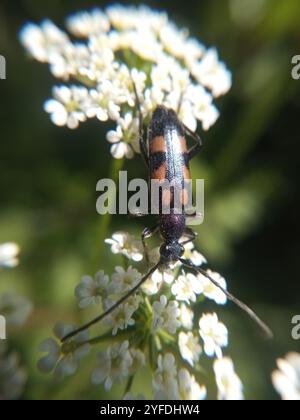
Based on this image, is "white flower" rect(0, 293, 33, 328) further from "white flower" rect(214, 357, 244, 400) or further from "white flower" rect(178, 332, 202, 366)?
"white flower" rect(214, 357, 244, 400)

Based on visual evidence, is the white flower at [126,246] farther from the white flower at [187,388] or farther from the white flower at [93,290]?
the white flower at [187,388]

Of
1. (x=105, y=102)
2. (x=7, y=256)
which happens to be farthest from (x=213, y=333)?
(x=105, y=102)

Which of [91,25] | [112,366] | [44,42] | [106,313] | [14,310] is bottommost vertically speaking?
[112,366]

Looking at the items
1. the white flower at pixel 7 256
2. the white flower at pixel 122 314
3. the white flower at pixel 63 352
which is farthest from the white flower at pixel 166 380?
the white flower at pixel 7 256

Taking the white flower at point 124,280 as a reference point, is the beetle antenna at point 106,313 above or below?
below

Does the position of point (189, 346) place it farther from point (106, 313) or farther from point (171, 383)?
point (106, 313)
